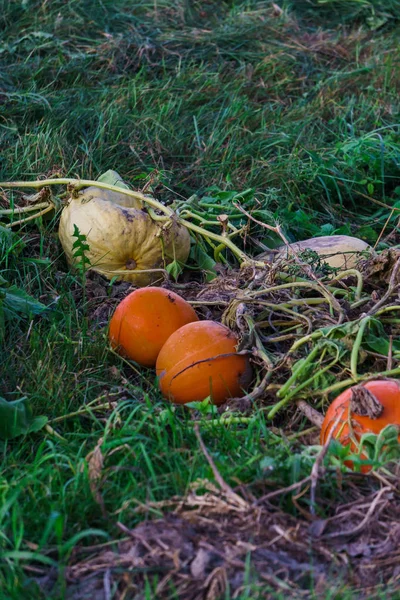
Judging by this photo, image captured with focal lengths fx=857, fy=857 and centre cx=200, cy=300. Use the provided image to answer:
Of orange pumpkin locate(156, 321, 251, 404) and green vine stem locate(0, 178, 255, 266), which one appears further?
green vine stem locate(0, 178, 255, 266)

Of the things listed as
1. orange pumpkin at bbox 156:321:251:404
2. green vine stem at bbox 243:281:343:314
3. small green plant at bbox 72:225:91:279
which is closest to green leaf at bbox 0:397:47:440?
orange pumpkin at bbox 156:321:251:404

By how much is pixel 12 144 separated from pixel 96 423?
2300 mm

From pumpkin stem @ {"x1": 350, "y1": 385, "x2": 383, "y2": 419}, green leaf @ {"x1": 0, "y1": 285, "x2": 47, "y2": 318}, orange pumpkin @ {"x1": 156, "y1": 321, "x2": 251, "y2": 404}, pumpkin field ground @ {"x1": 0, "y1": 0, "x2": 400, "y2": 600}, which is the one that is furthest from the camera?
green leaf @ {"x1": 0, "y1": 285, "x2": 47, "y2": 318}

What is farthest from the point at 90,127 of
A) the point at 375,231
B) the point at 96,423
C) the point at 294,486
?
the point at 294,486

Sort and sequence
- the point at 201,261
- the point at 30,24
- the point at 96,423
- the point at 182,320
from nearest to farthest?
the point at 96,423
the point at 182,320
the point at 201,261
the point at 30,24

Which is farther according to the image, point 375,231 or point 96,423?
point 375,231

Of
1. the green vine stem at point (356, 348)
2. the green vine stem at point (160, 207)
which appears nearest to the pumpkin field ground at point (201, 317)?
the green vine stem at point (356, 348)

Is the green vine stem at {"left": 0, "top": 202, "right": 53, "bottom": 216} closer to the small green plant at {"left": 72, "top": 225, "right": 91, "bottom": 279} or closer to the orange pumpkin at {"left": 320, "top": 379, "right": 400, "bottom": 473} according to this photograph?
the small green plant at {"left": 72, "top": 225, "right": 91, "bottom": 279}

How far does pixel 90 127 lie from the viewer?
482 cm

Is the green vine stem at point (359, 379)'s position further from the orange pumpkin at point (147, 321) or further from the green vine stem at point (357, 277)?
the orange pumpkin at point (147, 321)

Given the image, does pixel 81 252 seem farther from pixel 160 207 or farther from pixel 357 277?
pixel 357 277

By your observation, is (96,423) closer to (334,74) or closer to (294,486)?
(294,486)

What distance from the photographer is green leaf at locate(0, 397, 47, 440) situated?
2.51m

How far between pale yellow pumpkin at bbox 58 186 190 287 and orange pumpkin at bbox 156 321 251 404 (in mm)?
710
